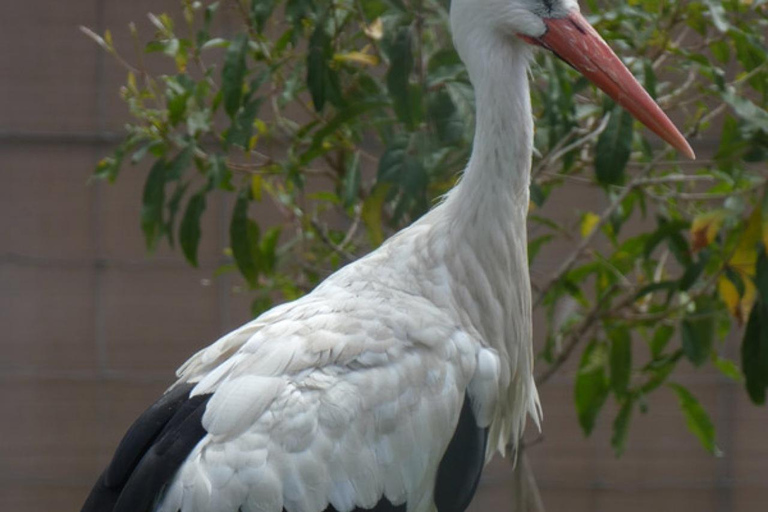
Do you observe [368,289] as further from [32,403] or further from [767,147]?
[32,403]

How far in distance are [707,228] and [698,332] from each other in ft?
0.93

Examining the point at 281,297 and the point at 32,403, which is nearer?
the point at 281,297

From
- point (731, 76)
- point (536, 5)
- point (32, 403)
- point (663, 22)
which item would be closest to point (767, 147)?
point (663, 22)

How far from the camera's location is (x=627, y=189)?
277cm

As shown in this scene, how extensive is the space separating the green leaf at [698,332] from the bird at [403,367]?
1.22ft

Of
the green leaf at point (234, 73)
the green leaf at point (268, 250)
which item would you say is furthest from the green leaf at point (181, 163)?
the green leaf at point (268, 250)

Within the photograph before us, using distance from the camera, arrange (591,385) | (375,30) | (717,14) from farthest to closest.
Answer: (591,385) < (375,30) < (717,14)

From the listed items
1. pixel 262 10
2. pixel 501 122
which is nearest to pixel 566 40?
pixel 501 122

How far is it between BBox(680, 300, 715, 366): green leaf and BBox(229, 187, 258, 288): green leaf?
866 mm

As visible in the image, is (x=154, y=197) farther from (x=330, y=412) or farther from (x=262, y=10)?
(x=330, y=412)

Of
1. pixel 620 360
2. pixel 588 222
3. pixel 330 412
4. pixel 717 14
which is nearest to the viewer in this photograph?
pixel 330 412

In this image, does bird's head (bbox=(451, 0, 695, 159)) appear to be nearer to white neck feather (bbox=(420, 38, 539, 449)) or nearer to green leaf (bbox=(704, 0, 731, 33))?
white neck feather (bbox=(420, 38, 539, 449))

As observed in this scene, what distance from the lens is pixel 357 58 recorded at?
2.60m

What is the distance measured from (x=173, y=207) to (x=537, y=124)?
0.76 metres
